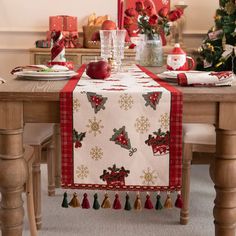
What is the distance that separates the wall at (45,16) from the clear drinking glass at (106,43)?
6.66ft

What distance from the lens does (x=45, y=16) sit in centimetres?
459

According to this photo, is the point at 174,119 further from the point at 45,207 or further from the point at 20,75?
the point at 45,207

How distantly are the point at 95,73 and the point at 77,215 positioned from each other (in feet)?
3.28

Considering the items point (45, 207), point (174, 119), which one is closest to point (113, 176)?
point (174, 119)

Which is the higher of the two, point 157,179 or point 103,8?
point 103,8

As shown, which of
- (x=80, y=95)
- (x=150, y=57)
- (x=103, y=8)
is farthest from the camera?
(x=103, y=8)

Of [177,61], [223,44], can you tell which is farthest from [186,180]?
[223,44]

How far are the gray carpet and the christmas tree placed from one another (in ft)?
4.48

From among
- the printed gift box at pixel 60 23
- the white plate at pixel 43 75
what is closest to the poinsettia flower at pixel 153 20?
the white plate at pixel 43 75

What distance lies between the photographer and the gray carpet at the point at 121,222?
2.54 m

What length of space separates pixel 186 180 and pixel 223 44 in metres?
1.82

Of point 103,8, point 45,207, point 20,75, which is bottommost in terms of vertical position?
point 45,207

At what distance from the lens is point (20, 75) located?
81.8 inches

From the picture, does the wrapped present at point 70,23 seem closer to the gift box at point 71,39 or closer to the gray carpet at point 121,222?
the gift box at point 71,39
